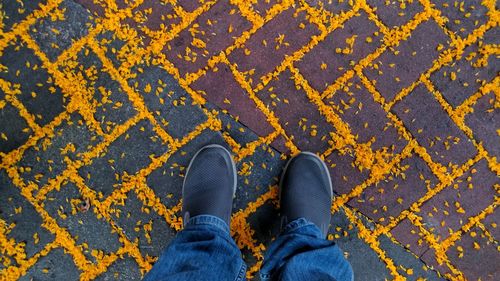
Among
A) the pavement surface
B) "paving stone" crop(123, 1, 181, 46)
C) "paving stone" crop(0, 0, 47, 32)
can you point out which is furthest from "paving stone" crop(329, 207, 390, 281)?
"paving stone" crop(0, 0, 47, 32)

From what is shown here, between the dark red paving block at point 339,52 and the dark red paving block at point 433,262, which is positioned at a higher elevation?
the dark red paving block at point 339,52

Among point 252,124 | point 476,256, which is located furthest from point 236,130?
point 476,256

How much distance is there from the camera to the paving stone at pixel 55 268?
2201mm

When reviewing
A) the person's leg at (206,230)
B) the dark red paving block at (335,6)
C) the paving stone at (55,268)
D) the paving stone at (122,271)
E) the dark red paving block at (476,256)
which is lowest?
the dark red paving block at (476,256)

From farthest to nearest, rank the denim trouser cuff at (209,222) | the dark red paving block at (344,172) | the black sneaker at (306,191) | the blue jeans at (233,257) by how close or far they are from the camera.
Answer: the dark red paving block at (344,172) < the black sneaker at (306,191) < the denim trouser cuff at (209,222) < the blue jeans at (233,257)

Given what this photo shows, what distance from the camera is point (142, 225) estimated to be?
2.22m

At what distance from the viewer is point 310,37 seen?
7.24 feet

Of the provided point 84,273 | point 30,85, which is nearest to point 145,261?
point 84,273

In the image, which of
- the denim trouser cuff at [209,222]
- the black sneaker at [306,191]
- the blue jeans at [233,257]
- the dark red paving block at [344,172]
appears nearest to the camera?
the blue jeans at [233,257]

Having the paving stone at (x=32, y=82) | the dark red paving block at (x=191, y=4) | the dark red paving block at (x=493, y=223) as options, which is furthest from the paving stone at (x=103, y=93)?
the dark red paving block at (x=493, y=223)

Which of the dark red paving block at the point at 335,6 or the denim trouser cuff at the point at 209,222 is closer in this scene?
the denim trouser cuff at the point at 209,222

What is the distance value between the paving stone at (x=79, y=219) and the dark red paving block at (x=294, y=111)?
1015 mm

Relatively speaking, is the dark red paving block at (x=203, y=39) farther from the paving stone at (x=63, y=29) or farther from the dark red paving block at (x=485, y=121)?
the dark red paving block at (x=485, y=121)

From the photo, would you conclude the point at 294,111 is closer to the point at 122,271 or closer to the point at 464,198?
the point at 464,198
